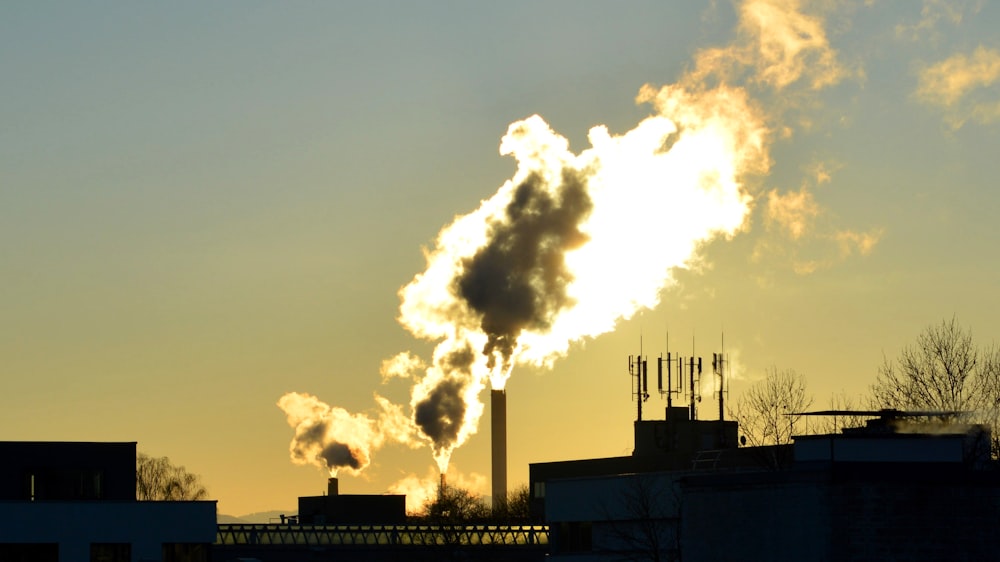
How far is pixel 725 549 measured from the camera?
58.0 metres

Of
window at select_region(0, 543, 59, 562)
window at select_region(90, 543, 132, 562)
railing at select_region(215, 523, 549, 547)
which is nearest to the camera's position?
window at select_region(0, 543, 59, 562)

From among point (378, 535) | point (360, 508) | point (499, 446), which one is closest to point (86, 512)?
point (378, 535)

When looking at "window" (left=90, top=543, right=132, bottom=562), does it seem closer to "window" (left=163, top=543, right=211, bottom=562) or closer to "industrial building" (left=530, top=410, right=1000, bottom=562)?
"window" (left=163, top=543, right=211, bottom=562)

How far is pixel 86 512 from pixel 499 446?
10355cm

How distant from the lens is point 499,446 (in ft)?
583

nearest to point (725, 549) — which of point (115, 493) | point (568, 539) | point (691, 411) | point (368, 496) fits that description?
point (568, 539)

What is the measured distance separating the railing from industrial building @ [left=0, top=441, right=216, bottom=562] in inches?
1222

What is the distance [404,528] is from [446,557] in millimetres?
4741

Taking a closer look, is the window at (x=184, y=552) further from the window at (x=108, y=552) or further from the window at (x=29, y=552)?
the window at (x=29, y=552)

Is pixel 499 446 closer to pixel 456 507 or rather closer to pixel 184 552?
pixel 456 507

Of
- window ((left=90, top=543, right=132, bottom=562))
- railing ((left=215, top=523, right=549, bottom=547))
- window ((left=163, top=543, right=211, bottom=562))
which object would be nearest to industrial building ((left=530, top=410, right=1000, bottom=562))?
window ((left=163, top=543, right=211, bottom=562))

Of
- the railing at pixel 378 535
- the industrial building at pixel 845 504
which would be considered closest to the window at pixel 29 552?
the industrial building at pixel 845 504

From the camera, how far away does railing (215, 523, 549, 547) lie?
11269 centimetres

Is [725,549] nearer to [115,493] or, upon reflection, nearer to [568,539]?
[568,539]
